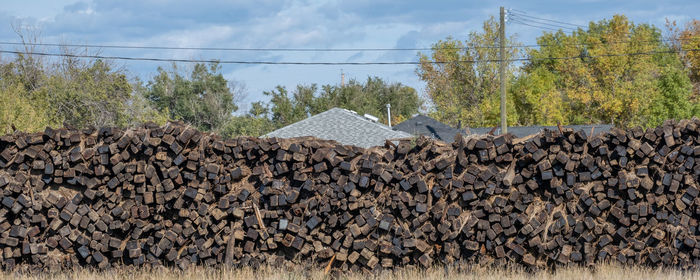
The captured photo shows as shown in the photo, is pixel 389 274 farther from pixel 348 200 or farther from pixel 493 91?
pixel 493 91

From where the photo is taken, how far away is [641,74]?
42.7m

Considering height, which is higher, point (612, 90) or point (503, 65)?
point (503, 65)

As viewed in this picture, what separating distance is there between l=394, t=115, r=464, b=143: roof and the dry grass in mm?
19474

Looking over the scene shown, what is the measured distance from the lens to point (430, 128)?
100 feet

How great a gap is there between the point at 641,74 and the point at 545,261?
1480 inches

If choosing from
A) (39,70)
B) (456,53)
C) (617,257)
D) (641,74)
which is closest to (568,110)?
(641,74)

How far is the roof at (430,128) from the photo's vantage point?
2908cm

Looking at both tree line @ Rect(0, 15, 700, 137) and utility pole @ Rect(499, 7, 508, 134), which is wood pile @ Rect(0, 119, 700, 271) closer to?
utility pole @ Rect(499, 7, 508, 134)

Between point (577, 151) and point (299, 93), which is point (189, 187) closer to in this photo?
point (577, 151)

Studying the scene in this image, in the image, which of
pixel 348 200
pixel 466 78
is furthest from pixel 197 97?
pixel 348 200

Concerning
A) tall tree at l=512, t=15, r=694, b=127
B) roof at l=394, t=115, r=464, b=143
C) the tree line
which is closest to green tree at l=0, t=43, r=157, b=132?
the tree line

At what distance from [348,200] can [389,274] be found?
1.09 m

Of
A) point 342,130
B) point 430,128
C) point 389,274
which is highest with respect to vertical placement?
point 342,130

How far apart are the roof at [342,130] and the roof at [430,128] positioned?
5203 mm
